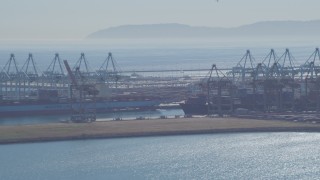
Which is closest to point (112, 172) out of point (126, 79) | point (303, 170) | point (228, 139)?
point (303, 170)

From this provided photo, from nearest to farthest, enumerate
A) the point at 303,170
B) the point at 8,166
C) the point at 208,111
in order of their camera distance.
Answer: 1. the point at 303,170
2. the point at 8,166
3. the point at 208,111

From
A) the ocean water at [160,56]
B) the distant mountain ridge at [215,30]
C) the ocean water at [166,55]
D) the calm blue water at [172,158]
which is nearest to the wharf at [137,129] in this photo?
the calm blue water at [172,158]

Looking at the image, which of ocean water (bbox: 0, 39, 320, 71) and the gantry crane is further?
ocean water (bbox: 0, 39, 320, 71)

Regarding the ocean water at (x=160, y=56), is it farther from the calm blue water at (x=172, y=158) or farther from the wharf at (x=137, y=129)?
the calm blue water at (x=172, y=158)

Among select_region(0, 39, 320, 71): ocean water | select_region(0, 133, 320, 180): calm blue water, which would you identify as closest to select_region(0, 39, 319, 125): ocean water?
select_region(0, 39, 320, 71): ocean water

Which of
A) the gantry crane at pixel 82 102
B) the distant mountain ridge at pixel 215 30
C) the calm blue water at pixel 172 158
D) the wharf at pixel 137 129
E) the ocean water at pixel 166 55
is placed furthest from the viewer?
the distant mountain ridge at pixel 215 30

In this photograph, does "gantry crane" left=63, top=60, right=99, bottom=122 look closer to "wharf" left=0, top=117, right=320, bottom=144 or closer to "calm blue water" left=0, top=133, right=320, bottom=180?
"wharf" left=0, top=117, right=320, bottom=144

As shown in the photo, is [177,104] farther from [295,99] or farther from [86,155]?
[86,155]
